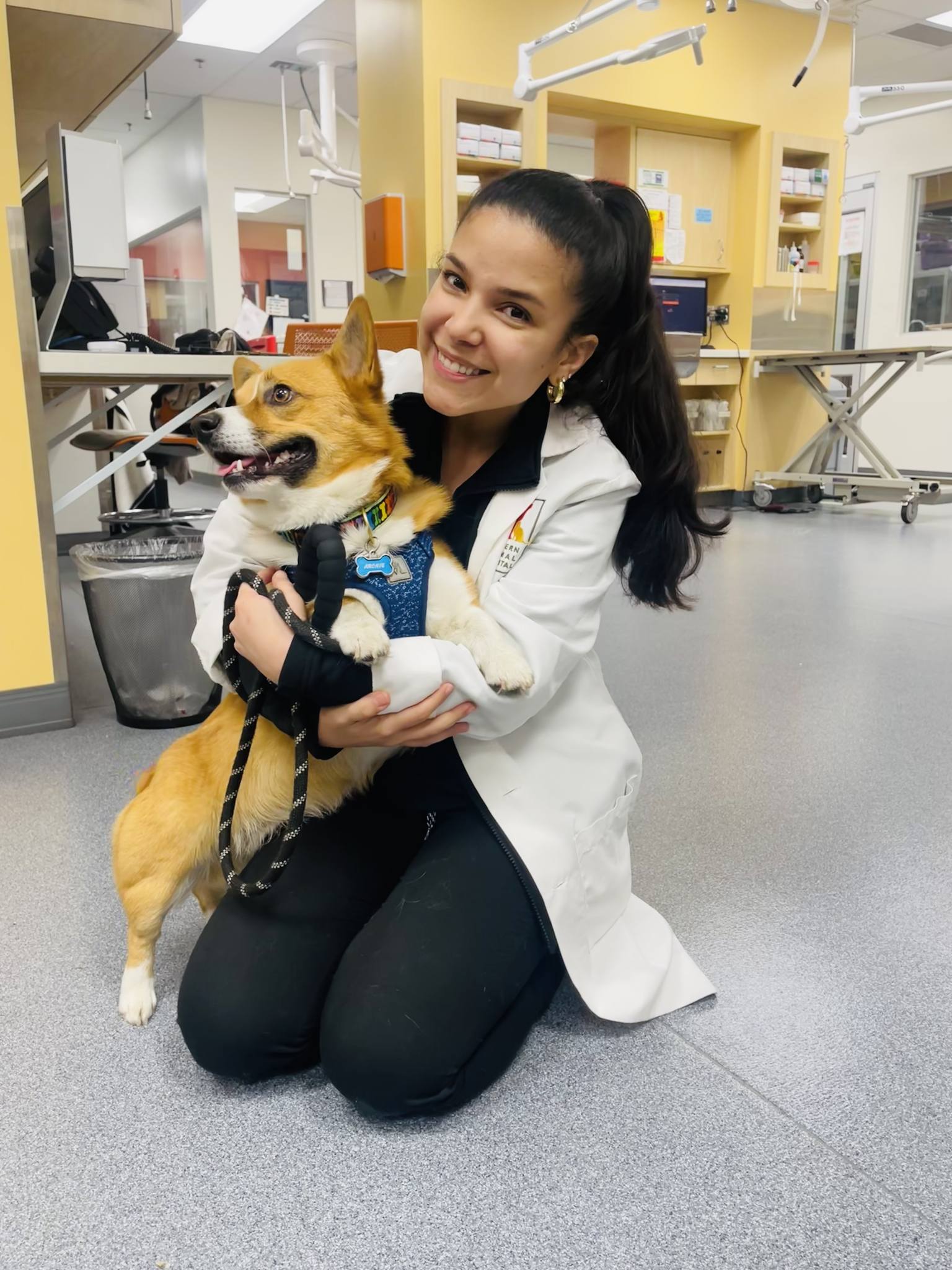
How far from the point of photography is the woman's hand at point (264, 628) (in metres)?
1.07

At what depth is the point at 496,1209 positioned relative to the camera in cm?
92

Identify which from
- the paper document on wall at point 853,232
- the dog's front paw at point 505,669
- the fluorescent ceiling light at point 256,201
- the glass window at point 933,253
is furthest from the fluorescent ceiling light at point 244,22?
the dog's front paw at point 505,669

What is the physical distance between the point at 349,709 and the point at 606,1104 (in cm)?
54

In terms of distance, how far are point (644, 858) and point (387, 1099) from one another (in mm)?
799

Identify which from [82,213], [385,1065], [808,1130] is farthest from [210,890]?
[82,213]

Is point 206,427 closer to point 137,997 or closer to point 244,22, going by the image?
point 137,997

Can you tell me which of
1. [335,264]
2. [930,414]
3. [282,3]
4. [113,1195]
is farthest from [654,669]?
[335,264]

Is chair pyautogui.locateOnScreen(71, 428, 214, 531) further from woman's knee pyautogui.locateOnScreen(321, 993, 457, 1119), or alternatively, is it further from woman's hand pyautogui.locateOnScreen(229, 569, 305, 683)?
woman's knee pyautogui.locateOnScreen(321, 993, 457, 1119)

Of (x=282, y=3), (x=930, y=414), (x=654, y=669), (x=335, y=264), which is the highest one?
(x=282, y=3)

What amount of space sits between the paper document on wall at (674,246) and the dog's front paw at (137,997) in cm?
627

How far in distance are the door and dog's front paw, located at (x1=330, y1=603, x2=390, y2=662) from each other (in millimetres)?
7826

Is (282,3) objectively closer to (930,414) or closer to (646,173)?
(646,173)

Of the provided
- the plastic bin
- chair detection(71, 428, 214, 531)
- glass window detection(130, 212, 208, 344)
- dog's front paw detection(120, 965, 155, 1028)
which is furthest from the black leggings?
glass window detection(130, 212, 208, 344)

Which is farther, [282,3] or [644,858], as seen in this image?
[282,3]
